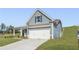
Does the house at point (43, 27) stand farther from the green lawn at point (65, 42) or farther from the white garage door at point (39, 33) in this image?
the green lawn at point (65, 42)

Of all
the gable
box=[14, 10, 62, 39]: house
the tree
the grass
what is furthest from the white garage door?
the tree

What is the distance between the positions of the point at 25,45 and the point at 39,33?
45 cm

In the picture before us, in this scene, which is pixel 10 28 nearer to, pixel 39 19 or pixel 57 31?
pixel 39 19

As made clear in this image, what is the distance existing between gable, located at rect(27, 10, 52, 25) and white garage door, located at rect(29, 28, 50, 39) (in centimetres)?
19

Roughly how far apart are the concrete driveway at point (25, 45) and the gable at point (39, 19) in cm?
43

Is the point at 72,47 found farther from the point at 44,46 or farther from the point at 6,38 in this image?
the point at 6,38

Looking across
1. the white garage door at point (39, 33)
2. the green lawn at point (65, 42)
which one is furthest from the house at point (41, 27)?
the green lawn at point (65, 42)

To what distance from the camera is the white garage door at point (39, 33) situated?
462 inches

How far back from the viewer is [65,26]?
38.0 feet
